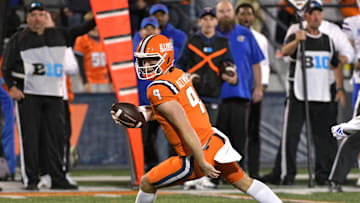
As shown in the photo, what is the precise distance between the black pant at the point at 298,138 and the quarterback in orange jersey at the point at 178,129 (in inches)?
167

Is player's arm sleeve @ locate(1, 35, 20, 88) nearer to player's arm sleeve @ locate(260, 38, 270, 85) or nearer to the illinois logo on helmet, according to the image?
player's arm sleeve @ locate(260, 38, 270, 85)

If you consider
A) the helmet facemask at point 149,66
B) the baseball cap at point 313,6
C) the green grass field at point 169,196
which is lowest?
the green grass field at point 169,196

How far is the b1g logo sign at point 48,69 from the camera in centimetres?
1016

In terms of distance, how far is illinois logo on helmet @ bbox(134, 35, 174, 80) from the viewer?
6.44m

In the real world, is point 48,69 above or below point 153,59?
below

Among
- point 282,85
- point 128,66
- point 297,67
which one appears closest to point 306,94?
point 297,67

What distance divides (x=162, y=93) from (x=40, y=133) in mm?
4492

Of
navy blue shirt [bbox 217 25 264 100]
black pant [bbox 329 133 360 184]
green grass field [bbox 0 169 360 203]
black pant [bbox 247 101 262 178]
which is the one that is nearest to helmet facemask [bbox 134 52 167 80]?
green grass field [bbox 0 169 360 203]

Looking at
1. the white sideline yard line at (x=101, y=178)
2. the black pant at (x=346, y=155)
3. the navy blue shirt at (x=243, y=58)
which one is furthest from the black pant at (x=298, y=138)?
the white sideline yard line at (x=101, y=178)

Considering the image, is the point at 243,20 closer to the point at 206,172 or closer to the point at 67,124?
the point at 67,124

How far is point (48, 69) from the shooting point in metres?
10.2

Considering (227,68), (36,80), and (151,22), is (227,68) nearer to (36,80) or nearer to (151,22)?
(151,22)

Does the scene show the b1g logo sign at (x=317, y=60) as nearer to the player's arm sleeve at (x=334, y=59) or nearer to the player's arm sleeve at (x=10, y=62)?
the player's arm sleeve at (x=334, y=59)

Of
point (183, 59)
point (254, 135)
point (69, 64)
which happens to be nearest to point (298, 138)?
point (254, 135)
